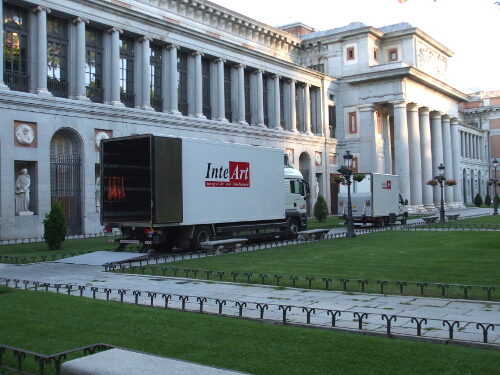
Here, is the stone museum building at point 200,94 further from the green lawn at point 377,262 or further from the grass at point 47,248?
the green lawn at point 377,262

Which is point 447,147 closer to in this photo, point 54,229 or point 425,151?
point 425,151

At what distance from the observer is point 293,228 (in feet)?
93.2

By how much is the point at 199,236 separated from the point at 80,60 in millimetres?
17215

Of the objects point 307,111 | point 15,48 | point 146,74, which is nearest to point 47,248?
point 15,48

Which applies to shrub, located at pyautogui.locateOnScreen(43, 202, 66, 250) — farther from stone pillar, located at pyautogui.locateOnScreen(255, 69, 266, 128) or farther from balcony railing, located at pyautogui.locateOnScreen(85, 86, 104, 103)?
stone pillar, located at pyautogui.locateOnScreen(255, 69, 266, 128)

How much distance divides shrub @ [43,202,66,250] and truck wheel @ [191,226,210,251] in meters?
5.80

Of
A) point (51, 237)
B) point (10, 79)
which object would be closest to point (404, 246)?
point (51, 237)

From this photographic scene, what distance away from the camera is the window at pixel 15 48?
3109 cm

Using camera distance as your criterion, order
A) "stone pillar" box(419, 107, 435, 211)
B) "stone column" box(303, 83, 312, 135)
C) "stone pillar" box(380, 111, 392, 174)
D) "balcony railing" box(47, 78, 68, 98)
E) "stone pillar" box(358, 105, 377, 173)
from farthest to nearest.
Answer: "stone pillar" box(419, 107, 435, 211) < "stone pillar" box(380, 111, 392, 174) < "stone pillar" box(358, 105, 377, 173) < "stone column" box(303, 83, 312, 135) < "balcony railing" box(47, 78, 68, 98)

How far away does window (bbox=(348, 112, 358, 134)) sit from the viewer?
5989 cm

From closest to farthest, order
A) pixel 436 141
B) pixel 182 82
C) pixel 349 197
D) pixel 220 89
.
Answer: pixel 349 197 < pixel 182 82 < pixel 220 89 < pixel 436 141

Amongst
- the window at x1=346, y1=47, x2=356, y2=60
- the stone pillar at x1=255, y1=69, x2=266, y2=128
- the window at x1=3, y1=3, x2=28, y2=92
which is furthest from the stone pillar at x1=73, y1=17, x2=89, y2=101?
the window at x1=346, y1=47, x2=356, y2=60

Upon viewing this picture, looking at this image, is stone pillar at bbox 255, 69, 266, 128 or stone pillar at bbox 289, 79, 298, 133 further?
stone pillar at bbox 289, 79, 298, 133

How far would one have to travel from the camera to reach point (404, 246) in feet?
72.9
